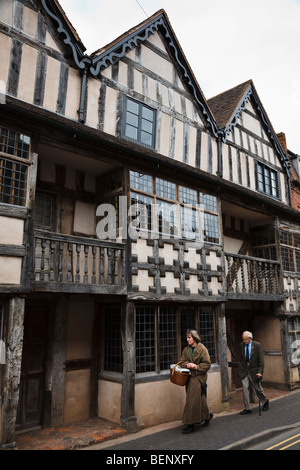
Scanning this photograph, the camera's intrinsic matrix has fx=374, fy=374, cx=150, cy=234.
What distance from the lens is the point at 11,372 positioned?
6168 mm

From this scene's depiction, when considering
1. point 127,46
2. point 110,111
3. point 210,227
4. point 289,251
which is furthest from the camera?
point 289,251

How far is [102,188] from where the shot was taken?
9344 millimetres

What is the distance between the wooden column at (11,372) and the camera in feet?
19.6

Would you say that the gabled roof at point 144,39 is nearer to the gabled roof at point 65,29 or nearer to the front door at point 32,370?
the gabled roof at point 65,29

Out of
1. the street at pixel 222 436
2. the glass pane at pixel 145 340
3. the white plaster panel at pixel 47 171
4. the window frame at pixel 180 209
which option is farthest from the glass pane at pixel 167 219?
the street at pixel 222 436

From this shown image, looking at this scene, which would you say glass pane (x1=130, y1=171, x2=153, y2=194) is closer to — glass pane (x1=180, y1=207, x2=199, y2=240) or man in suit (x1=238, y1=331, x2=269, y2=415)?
glass pane (x1=180, y1=207, x2=199, y2=240)

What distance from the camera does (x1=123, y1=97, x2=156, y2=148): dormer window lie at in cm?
941

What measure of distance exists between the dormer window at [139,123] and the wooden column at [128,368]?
13.8ft

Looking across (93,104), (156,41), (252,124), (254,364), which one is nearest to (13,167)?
(93,104)

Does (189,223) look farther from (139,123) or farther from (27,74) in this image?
(27,74)

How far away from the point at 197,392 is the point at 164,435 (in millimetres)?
1044
